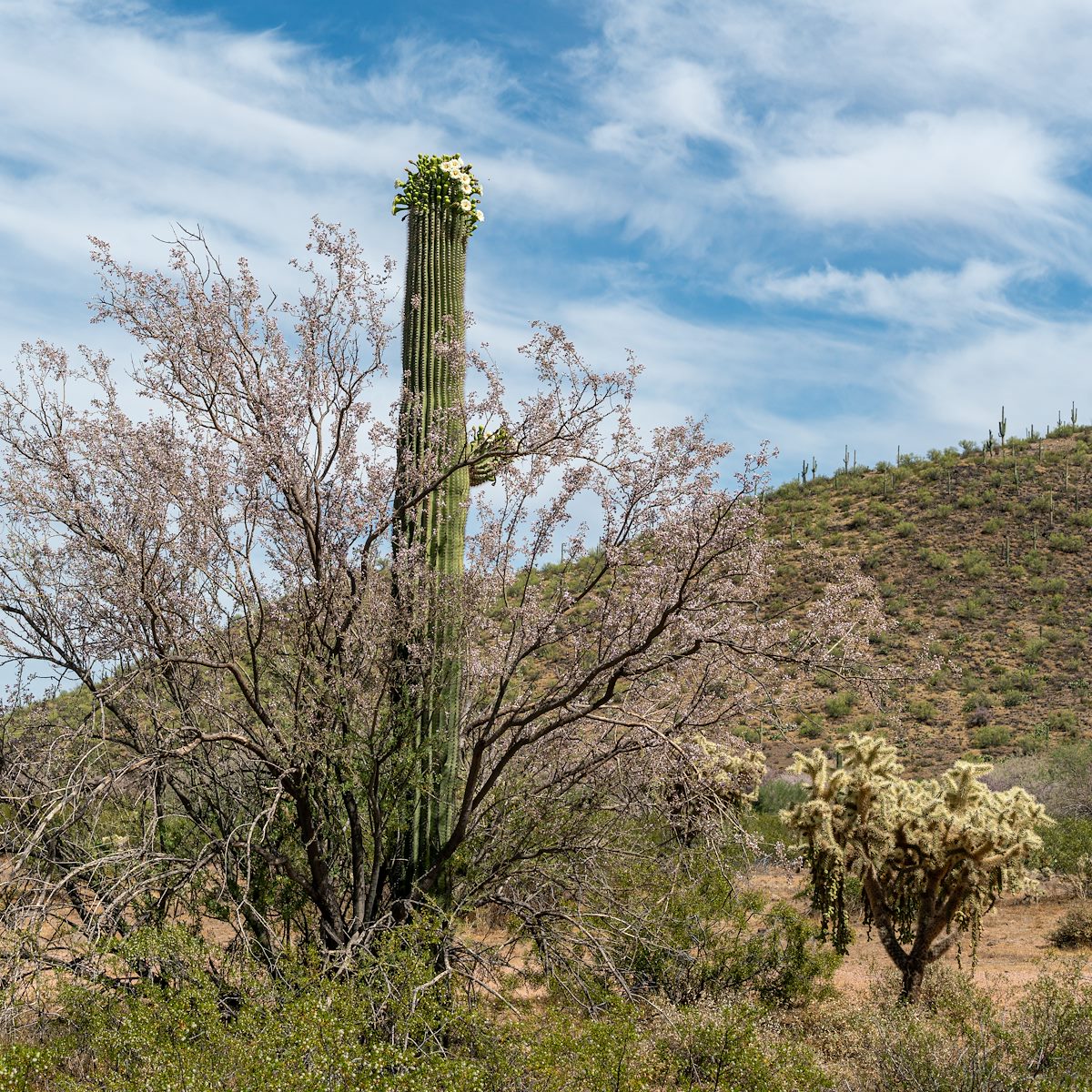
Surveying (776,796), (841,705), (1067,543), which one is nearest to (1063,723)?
(841,705)

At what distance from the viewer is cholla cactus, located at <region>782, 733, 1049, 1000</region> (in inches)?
460

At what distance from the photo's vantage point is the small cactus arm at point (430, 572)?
8.52 meters

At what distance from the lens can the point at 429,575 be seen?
8.61 meters

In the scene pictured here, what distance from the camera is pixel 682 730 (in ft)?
28.4

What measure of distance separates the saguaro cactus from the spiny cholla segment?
1.14m

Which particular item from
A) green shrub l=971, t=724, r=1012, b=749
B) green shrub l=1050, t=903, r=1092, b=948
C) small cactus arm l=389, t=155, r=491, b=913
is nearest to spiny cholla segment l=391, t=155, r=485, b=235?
small cactus arm l=389, t=155, r=491, b=913

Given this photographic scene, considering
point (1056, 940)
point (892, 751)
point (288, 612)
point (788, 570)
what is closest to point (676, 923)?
point (892, 751)

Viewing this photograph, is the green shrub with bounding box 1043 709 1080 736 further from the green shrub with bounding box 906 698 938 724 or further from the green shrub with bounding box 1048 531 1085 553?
the green shrub with bounding box 1048 531 1085 553

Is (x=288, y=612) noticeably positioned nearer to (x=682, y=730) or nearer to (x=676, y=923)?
(x=682, y=730)

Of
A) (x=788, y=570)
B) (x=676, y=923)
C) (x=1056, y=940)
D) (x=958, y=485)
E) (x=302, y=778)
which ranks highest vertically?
(x=958, y=485)

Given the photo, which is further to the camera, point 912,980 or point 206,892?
point 912,980

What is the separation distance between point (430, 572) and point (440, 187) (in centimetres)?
364

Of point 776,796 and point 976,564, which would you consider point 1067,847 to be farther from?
point 976,564

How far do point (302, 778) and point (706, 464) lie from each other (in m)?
3.53
